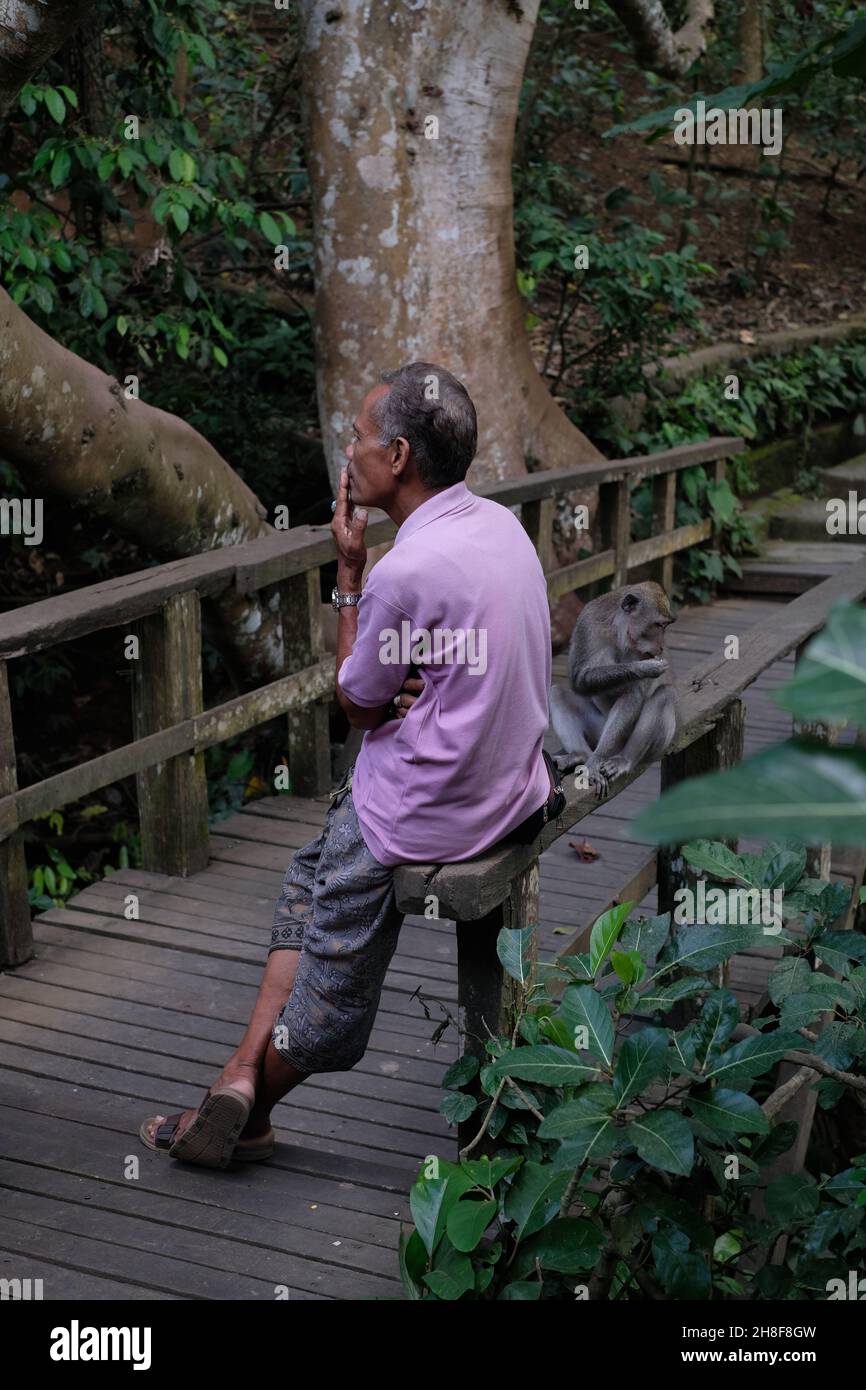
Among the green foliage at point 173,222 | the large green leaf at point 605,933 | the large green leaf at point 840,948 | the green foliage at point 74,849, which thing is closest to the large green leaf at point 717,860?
the large green leaf at point 840,948

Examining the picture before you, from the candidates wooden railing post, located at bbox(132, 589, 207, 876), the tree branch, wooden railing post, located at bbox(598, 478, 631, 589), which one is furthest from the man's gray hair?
the tree branch

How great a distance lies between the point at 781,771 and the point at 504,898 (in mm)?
1876

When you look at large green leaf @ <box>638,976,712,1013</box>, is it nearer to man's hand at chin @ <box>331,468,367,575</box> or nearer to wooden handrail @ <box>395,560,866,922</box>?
wooden handrail @ <box>395,560,866,922</box>

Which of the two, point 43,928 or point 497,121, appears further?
point 497,121

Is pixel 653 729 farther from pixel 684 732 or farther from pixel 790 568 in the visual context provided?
pixel 790 568

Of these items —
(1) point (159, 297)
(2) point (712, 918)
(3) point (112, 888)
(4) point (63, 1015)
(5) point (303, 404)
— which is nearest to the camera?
(2) point (712, 918)

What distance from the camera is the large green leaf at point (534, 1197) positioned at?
2631 mm

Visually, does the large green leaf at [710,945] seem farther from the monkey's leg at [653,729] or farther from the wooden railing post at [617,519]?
the wooden railing post at [617,519]

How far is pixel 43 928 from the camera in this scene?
14.9 feet

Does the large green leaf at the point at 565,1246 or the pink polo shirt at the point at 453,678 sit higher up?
the pink polo shirt at the point at 453,678

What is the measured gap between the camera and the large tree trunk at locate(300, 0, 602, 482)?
6.84m

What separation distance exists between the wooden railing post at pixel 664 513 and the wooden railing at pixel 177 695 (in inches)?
60.7
